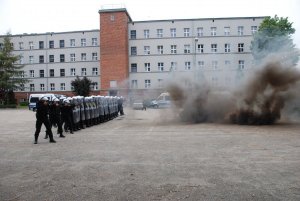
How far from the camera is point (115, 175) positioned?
6.85m

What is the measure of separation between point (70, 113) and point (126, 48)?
139ft

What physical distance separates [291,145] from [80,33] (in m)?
56.4

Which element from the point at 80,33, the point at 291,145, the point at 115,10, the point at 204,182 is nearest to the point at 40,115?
the point at 204,182

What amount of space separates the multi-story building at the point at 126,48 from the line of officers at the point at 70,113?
31.1 meters

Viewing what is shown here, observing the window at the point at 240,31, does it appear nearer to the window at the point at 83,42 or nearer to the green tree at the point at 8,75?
the window at the point at 83,42

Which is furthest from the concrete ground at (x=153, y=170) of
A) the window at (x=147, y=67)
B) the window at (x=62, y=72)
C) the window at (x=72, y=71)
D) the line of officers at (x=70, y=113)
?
the window at (x=62, y=72)

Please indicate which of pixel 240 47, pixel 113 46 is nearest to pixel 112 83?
pixel 113 46

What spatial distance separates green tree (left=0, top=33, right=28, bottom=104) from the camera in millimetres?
55856

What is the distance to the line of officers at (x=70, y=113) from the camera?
1227 centimetres

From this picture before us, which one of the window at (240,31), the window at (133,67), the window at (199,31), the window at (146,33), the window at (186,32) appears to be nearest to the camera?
the window at (240,31)

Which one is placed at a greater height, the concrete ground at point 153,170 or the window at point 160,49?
the window at point 160,49

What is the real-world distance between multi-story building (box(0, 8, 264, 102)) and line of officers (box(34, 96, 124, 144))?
102ft

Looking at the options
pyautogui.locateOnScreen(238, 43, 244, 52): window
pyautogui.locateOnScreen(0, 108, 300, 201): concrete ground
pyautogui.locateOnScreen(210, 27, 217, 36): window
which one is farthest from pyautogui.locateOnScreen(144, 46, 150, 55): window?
pyautogui.locateOnScreen(0, 108, 300, 201): concrete ground

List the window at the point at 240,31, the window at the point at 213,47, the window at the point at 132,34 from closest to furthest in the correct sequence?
the window at the point at 240,31
the window at the point at 213,47
the window at the point at 132,34
